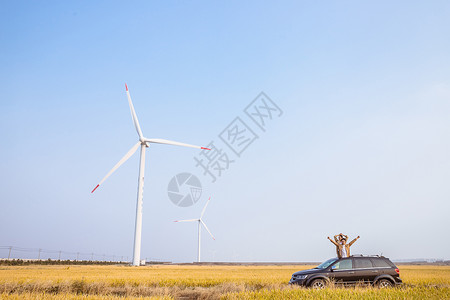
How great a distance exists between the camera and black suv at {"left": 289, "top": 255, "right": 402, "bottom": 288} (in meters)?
20.3

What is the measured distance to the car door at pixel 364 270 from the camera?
2064 cm

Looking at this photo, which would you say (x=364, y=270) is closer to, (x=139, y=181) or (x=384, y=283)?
(x=384, y=283)

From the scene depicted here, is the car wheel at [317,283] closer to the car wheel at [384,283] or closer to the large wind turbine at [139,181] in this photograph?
the car wheel at [384,283]

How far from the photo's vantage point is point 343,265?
68.4ft

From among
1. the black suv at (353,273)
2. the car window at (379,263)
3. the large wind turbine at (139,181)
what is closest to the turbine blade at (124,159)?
the large wind turbine at (139,181)

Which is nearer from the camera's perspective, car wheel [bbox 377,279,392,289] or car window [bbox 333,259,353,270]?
car wheel [bbox 377,279,392,289]

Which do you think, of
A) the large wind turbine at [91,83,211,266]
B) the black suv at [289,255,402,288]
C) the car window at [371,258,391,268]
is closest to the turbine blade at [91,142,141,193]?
the large wind turbine at [91,83,211,266]

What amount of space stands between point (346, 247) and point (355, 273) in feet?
36.4

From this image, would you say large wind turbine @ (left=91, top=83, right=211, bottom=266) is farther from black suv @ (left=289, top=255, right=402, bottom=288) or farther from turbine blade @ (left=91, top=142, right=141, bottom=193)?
black suv @ (left=289, top=255, right=402, bottom=288)

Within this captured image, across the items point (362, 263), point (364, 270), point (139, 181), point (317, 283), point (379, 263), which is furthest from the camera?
point (139, 181)

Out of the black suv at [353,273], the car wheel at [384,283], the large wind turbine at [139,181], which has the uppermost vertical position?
the large wind turbine at [139,181]

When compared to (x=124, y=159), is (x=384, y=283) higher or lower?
lower

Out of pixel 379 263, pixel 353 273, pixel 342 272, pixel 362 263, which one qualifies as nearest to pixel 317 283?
pixel 342 272

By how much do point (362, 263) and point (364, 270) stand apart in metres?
0.44
